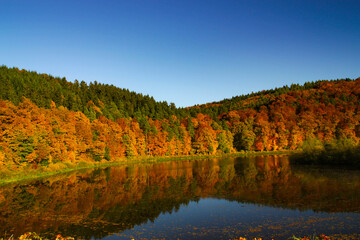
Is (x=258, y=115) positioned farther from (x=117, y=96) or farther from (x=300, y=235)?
(x=300, y=235)


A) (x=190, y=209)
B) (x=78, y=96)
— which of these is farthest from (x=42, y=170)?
(x=78, y=96)

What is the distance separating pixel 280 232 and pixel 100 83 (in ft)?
495

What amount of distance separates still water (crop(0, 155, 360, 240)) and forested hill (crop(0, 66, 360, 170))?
46.3 feet

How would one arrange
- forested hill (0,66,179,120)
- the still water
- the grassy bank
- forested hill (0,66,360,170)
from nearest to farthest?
the still water
the grassy bank
forested hill (0,66,360,170)
forested hill (0,66,179,120)

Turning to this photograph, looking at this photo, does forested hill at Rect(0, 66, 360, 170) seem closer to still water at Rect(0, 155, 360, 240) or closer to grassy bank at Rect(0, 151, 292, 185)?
grassy bank at Rect(0, 151, 292, 185)

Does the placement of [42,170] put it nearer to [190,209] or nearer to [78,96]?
[190,209]

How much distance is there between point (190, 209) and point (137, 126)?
2624 inches

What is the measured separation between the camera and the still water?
55.1 feet

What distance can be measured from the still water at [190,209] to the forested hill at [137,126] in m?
14.1

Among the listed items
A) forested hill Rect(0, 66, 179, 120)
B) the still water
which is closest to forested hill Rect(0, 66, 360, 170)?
forested hill Rect(0, 66, 179, 120)

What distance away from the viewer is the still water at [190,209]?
16.8m

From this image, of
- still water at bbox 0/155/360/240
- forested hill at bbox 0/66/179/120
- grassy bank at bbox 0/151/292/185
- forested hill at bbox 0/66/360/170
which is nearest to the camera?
still water at bbox 0/155/360/240

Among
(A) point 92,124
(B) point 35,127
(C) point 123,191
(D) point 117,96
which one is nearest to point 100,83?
(D) point 117,96

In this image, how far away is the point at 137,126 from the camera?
287 feet
